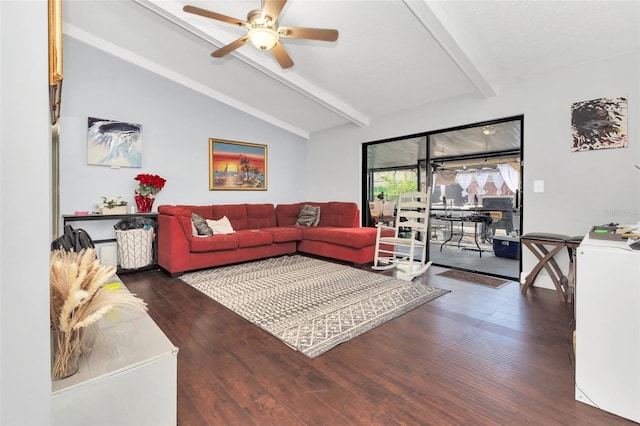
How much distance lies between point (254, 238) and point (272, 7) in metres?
2.93

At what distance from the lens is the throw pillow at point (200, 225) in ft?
13.8

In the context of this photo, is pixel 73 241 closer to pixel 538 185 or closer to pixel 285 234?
pixel 285 234

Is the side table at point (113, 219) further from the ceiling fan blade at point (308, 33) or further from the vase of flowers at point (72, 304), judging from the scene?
the vase of flowers at point (72, 304)

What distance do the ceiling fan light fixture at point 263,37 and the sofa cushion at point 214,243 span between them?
7.99 ft

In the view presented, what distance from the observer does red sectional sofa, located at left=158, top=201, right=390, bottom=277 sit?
3.84 m

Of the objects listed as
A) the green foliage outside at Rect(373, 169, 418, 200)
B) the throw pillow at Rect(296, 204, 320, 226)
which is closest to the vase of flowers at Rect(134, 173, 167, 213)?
the throw pillow at Rect(296, 204, 320, 226)

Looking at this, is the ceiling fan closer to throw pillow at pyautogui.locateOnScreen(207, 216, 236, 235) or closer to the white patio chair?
the white patio chair

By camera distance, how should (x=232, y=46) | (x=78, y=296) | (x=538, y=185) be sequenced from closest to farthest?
(x=78, y=296) < (x=232, y=46) < (x=538, y=185)

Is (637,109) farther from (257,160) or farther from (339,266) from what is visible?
(257,160)

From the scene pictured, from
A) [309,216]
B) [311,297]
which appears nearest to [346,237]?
[309,216]

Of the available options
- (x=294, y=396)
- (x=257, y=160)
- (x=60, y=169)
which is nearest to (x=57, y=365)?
(x=294, y=396)

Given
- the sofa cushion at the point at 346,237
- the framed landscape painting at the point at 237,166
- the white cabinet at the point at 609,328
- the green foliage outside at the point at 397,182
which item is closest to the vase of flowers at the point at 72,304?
the white cabinet at the point at 609,328

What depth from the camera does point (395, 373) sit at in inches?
67.3

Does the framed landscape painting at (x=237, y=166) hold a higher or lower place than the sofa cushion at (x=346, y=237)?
higher
